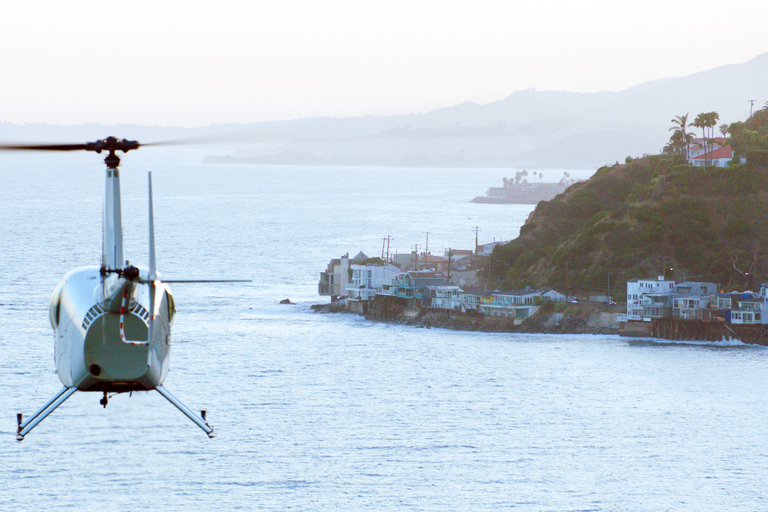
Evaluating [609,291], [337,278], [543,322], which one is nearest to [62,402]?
[543,322]

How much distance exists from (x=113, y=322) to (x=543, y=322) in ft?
254

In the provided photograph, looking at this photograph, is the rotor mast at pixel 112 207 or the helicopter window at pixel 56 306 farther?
the helicopter window at pixel 56 306

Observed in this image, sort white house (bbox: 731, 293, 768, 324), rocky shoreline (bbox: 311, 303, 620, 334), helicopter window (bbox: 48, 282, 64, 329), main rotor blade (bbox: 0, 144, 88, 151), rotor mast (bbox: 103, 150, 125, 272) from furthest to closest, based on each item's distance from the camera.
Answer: rocky shoreline (bbox: 311, 303, 620, 334)
white house (bbox: 731, 293, 768, 324)
helicopter window (bbox: 48, 282, 64, 329)
rotor mast (bbox: 103, 150, 125, 272)
main rotor blade (bbox: 0, 144, 88, 151)

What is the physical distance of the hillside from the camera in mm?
96938

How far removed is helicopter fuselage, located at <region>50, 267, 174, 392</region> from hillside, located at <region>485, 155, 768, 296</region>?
82678 millimetres

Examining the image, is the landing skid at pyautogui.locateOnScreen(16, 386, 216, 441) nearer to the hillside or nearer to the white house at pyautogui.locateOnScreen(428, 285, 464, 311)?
the white house at pyautogui.locateOnScreen(428, 285, 464, 311)

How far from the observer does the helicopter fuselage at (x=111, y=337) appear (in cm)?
1409

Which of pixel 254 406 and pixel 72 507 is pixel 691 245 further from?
pixel 72 507

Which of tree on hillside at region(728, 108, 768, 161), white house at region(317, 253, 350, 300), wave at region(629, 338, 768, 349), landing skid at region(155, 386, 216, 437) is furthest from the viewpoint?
tree on hillside at region(728, 108, 768, 161)

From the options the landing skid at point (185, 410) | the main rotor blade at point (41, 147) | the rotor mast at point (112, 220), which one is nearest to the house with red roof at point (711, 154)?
the landing skid at point (185, 410)

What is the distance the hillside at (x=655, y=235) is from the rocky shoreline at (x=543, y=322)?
224 inches

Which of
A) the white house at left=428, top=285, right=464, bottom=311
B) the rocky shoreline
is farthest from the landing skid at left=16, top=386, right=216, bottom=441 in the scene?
the white house at left=428, top=285, right=464, bottom=311

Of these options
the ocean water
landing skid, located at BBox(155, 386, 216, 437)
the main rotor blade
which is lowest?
the ocean water

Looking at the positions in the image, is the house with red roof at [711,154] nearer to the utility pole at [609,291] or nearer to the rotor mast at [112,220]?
the utility pole at [609,291]
